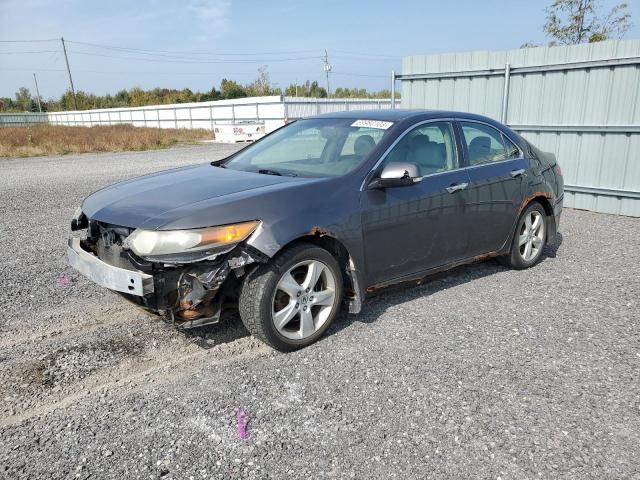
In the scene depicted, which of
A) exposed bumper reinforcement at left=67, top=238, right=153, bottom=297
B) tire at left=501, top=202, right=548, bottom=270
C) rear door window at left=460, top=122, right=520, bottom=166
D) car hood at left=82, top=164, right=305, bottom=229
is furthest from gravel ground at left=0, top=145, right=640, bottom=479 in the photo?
rear door window at left=460, top=122, right=520, bottom=166

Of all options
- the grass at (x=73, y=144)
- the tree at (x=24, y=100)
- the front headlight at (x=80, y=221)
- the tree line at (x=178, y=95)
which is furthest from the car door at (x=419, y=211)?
the tree at (x=24, y=100)

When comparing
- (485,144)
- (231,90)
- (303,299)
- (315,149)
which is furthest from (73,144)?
(231,90)

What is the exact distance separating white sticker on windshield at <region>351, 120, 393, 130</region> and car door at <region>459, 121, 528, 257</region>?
0.84 metres

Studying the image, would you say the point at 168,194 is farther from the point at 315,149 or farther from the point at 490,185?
the point at 490,185

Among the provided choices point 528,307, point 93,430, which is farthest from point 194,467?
point 528,307

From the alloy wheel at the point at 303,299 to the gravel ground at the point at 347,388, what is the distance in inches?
7.4

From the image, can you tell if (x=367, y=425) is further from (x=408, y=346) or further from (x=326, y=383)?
(x=408, y=346)

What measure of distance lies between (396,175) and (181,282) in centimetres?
167

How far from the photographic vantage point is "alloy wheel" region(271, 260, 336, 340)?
3.57 m

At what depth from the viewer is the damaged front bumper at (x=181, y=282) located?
10.6ft

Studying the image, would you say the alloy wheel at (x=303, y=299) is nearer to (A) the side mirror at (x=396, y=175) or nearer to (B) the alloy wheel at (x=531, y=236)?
(A) the side mirror at (x=396, y=175)

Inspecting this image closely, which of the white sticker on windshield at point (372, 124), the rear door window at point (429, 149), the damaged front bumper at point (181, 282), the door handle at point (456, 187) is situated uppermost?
the white sticker on windshield at point (372, 124)

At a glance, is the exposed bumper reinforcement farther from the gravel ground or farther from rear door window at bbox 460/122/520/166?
rear door window at bbox 460/122/520/166

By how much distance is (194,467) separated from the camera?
2.56m
